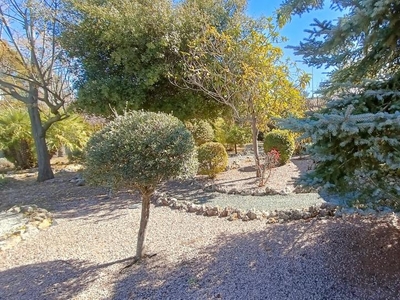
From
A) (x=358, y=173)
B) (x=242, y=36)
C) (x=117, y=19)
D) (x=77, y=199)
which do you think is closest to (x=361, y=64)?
(x=358, y=173)

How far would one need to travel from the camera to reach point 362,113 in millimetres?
1956

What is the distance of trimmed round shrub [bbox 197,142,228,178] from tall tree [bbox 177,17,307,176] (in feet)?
4.83

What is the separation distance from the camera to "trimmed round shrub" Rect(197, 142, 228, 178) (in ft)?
24.3

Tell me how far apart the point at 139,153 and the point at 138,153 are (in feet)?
0.04

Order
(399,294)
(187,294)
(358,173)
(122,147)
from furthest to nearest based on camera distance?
(122,147) < (187,294) < (399,294) < (358,173)

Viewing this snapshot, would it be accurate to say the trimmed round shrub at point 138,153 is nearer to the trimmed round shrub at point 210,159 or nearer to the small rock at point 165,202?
the small rock at point 165,202

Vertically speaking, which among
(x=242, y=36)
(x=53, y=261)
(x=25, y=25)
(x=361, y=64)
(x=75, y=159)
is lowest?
(x=53, y=261)

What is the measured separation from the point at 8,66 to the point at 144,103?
5667 millimetres

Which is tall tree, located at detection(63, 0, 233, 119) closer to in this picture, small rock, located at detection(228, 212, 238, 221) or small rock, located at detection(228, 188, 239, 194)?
small rock, located at detection(228, 188, 239, 194)

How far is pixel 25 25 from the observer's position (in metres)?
8.02

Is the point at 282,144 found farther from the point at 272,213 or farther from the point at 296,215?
the point at 296,215

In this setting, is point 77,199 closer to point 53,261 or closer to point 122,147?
point 53,261

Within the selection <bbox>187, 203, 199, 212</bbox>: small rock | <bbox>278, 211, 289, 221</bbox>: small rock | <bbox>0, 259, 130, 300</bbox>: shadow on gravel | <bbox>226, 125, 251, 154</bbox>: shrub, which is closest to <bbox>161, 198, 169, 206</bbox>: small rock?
<bbox>187, 203, 199, 212</bbox>: small rock

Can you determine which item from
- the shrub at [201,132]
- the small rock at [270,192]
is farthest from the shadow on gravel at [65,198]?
the shrub at [201,132]
